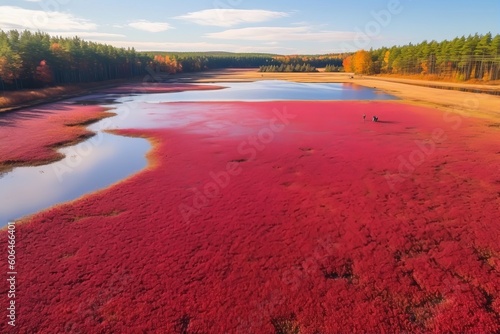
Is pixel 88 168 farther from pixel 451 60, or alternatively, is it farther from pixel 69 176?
pixel 451 60

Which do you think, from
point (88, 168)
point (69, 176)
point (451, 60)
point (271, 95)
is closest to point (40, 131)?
point (88, 168)

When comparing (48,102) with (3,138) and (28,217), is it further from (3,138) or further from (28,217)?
(28,217)

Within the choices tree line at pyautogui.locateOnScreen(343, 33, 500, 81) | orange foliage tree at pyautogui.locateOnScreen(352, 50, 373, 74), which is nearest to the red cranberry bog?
tree line at pyautogui.locateOnScreen(343, 33, 500, 81)

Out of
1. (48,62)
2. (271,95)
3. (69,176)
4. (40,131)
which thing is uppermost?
(48,62)

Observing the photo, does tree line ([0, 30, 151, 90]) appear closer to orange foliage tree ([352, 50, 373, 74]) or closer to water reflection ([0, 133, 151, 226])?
water reflection ([0, 133, 151, 226])

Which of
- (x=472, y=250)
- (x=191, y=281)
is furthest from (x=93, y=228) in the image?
(x=472, y=250)
